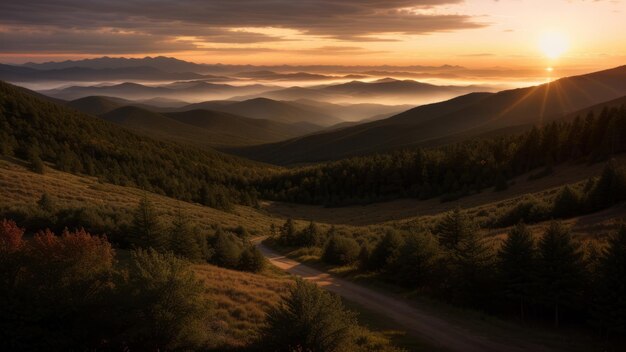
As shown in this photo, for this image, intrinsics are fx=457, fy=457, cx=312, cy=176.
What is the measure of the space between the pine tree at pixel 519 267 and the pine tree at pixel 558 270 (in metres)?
0.54

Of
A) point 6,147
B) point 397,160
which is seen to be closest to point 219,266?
point 6,147

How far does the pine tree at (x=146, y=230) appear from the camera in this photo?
101 ft

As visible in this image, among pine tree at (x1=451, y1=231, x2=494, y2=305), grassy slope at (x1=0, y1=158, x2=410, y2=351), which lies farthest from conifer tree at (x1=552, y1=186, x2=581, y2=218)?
grassy slope at (x1=0, y1=158, x2=410, y2=351)

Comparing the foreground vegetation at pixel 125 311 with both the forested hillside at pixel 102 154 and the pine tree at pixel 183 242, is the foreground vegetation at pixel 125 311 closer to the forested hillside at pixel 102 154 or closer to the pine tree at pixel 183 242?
the pine tree at pixel 183 242

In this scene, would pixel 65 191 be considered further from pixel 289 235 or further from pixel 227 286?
pixel 227 286

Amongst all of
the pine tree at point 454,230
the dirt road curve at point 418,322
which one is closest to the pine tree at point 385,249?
the dirt road curve at point 418,322

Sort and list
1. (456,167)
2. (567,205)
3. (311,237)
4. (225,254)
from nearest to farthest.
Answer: (225,254), (567,205), (311,237), (456,167)

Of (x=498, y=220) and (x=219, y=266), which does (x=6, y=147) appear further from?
(x=498, y=220)

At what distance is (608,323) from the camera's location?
727 inches

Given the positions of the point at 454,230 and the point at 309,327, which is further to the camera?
the point at 454,230

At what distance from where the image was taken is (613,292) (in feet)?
61.0

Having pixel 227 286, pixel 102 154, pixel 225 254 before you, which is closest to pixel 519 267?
pixel 227 286

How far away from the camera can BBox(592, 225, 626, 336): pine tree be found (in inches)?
720

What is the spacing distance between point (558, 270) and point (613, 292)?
2727mm
